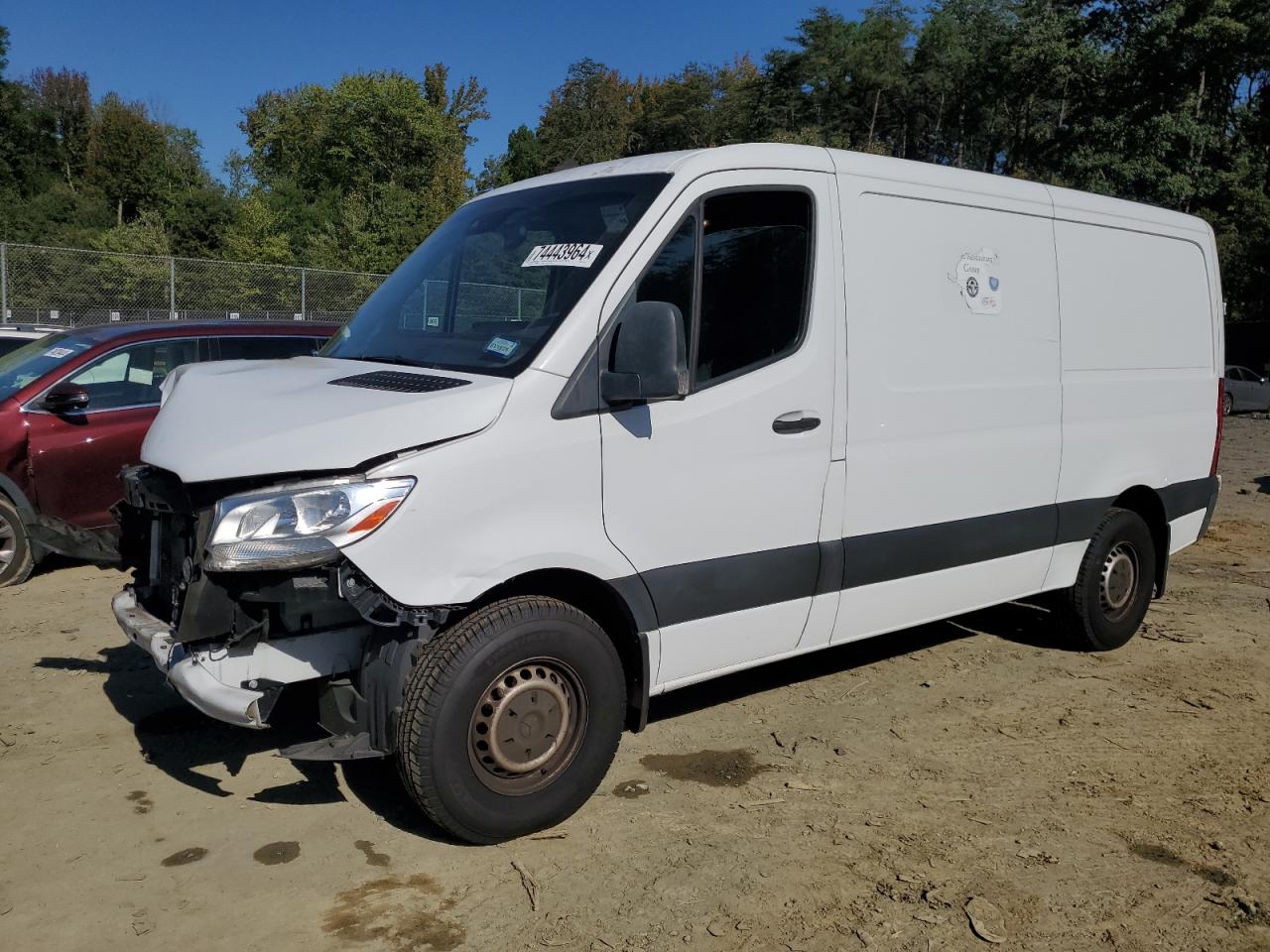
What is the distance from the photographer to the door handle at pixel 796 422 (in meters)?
4.11

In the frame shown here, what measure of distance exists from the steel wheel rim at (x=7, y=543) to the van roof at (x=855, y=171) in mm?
4549

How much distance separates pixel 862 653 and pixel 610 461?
2.99m

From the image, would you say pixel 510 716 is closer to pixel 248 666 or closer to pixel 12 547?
pixel 248 666

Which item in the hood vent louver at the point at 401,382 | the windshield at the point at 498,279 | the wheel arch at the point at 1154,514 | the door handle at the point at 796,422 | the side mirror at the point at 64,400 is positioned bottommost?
the wheel arch at the point at 1154,514

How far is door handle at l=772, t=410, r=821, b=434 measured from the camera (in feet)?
13.5

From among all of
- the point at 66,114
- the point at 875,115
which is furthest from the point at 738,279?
the point at 66,114

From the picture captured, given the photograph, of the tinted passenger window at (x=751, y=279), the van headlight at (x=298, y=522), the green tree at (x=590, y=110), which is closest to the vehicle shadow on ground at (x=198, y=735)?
the van headlight at (x=298, y=522)

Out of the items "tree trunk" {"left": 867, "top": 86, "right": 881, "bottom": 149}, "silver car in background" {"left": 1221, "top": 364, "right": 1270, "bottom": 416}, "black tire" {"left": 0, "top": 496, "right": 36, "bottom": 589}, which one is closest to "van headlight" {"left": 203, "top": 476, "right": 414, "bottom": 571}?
"black tire" {"left": 0, "top": 496, "right": 36, "bottom": 589}

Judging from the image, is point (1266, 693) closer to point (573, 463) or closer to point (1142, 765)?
point (1142, 765)

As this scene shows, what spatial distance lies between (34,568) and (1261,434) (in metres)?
22.2

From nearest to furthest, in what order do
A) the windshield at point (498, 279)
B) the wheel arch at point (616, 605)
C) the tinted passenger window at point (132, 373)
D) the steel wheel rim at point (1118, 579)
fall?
the wheel arch at point (616, 605)
the windshield at point (498, 279)
the steel wheel rim at point (1118, 579)
the tinted passenger window at point (132, 373)

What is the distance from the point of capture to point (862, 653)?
19.9ft

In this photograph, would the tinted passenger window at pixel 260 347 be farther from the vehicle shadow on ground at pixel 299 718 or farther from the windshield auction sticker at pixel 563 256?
the windshield auction sticker at pixel 563 256

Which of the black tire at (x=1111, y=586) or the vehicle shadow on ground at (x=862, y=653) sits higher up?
the black tire at (x=1111, y=586)
